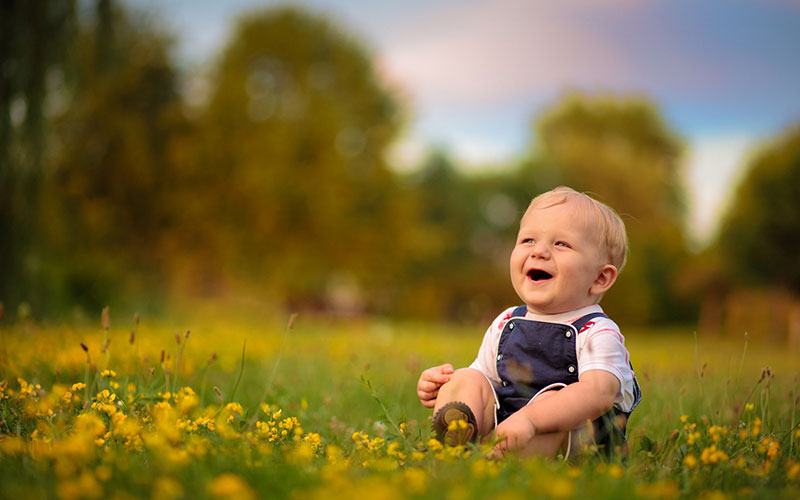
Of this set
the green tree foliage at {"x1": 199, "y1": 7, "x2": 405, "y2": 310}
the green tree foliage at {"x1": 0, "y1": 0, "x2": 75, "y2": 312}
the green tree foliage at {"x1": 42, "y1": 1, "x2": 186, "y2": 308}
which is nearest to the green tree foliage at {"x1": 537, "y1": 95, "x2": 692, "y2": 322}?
the green tree foliage at {"x1": 199, "y1": 7, "x2": 405, "y2": 310}

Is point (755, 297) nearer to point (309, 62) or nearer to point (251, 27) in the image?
point (309, 62)

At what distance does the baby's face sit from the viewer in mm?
2783

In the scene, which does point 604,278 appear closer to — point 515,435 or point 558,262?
point 558,262

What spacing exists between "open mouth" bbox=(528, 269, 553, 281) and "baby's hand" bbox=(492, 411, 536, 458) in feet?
2.16

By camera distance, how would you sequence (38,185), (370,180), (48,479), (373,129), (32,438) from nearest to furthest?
(48,479), (32,438), (38,185), (370,180), (373,129)

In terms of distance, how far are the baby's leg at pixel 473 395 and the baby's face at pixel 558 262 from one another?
0.40 metres

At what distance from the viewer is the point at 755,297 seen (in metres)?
21.7

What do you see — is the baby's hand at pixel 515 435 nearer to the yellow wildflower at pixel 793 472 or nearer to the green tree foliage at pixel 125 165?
the yellow wildflower at pixel 793 472

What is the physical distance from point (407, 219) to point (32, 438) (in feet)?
60.6

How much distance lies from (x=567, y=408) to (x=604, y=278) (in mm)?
666

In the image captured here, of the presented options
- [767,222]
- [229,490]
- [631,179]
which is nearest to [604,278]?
[229,490]

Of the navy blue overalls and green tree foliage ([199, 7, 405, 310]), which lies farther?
green tree foliage ([199, 7, 405, 310])

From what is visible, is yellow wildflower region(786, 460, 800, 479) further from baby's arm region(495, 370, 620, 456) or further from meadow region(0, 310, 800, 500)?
baby's arm region(495, 370, 620, 456)

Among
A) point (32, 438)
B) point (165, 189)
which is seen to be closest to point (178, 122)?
point (165, 189)
